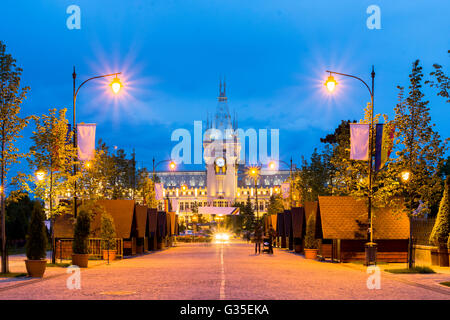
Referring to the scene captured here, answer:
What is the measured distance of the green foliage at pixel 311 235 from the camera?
41.2m

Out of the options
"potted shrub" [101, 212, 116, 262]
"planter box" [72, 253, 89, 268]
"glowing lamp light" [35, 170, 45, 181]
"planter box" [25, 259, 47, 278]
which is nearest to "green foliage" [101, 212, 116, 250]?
"potted shrub" [101, 212, 116, 262]

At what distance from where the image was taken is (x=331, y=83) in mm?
31109

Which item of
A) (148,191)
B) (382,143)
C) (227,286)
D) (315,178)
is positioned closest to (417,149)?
(382,143)

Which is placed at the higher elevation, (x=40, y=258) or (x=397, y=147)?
(x=397, y=147)

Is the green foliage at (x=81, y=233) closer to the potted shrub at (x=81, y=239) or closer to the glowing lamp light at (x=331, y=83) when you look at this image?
the potted shrub at (x=81, y=239)

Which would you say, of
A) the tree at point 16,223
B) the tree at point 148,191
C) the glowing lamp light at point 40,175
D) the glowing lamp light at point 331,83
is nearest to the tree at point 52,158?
the glowing lamp light at point 40,175

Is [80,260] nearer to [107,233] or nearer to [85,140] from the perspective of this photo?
[85,140]

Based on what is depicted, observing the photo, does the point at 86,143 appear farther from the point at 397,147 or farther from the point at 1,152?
the point at 397,147

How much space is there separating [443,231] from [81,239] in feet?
56.1

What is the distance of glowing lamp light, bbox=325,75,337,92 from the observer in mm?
31062

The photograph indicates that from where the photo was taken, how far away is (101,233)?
124 ft

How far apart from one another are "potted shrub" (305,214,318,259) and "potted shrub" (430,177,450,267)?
1144cm

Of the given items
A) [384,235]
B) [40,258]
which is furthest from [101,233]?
[384,235]
